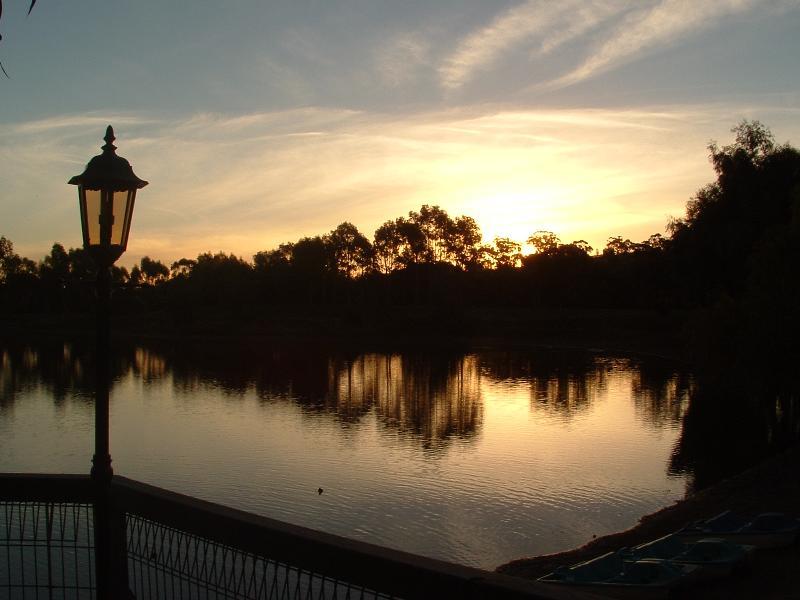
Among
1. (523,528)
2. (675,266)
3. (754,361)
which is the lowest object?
(523,528)

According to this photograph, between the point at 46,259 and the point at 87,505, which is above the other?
the point at 46,259

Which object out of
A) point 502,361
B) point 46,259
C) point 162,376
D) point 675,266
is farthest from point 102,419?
point 46,259

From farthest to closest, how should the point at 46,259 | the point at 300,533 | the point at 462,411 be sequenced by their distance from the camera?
the point at 46,259 → the point at 462,411 → the point at 300,533

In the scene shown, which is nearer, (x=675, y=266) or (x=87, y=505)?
(x=87, y=505)

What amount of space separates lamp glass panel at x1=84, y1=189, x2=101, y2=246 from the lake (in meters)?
12.7

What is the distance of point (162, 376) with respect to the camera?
53031 millimetres

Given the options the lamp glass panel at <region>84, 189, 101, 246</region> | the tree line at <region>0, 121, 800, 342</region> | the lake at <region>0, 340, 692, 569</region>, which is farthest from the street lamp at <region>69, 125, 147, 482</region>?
the tree line at <region>0, 121, 800, 342</region>

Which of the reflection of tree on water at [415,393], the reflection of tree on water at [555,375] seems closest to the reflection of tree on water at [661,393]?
the reflection of tree on water at [555,375]

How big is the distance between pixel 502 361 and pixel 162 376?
27800mm

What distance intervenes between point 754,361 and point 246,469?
1577 cm

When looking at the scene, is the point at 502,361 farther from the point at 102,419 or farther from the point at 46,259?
the point at 46,259

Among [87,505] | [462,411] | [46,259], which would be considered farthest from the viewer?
[46,259]

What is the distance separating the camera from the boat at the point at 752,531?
13508 mm

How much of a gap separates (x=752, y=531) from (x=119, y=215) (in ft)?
41.0
